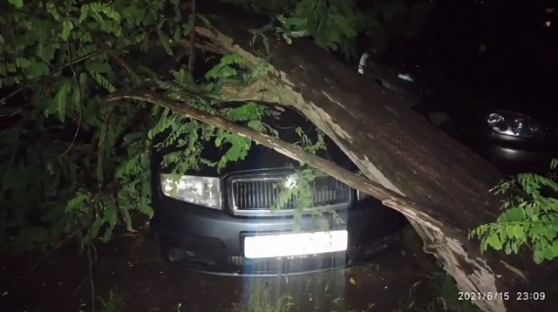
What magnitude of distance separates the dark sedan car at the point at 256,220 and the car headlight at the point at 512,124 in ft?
7.33

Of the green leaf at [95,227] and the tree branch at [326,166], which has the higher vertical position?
the tree branch at [326,166]

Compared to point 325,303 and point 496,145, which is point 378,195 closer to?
point 325,303

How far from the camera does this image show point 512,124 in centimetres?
529

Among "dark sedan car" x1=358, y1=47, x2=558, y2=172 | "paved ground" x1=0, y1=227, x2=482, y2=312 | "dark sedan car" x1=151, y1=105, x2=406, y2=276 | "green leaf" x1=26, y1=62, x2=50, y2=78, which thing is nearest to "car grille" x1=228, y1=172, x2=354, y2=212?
"dark sedan car" x1=151, y1=105, x2=406, y2=276

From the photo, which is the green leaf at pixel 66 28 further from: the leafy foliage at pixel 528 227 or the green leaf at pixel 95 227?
the leafy foliage at pixel 528 227

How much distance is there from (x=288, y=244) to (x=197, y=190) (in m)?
0.59

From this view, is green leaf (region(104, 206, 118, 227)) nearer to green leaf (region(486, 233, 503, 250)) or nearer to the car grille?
the car grille

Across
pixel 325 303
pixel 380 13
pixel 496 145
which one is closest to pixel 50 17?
pixel 325 303

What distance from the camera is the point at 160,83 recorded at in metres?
3.21

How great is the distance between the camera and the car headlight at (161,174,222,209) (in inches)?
133

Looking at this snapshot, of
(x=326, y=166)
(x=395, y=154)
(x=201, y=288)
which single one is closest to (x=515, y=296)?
(x=395, y=154)

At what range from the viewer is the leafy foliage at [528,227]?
7.64 ft

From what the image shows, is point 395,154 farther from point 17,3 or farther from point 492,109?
point 492,109

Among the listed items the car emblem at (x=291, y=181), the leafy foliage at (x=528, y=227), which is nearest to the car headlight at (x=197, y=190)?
the car emblem at (x=291, y=181)
